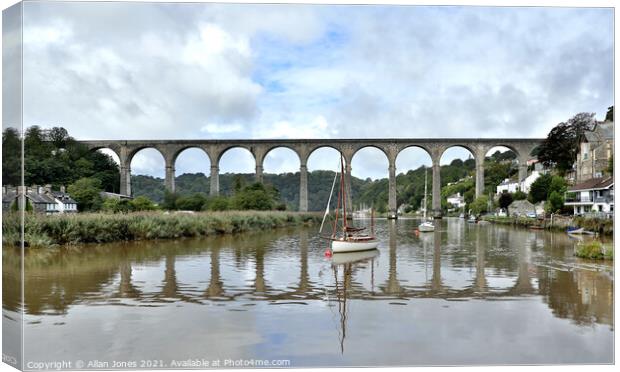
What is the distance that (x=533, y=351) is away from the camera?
236 inches

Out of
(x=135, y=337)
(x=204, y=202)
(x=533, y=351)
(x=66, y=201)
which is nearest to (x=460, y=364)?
(x=533, y=351)

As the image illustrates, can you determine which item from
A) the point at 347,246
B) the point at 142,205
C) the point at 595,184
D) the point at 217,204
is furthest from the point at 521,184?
the point at 347,246

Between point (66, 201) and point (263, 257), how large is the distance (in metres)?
15.2

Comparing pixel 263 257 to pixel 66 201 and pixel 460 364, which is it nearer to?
pixel 460 364

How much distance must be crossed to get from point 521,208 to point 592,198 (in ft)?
66.4

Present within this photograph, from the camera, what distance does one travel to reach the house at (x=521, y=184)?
57781 millimetres

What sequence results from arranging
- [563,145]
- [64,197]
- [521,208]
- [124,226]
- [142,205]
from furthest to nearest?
[521,208]
[563,145]
[142,205]
[64,197]
[124,226]

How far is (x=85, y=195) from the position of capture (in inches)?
1236

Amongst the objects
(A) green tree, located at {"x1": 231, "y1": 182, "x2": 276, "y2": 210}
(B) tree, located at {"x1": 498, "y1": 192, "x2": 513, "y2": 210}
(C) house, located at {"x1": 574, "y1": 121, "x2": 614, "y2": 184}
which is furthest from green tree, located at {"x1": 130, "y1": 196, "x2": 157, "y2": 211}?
(B) tree, located at {"x1": 498, "y1": 192, "x2": 513, "y2": 210}

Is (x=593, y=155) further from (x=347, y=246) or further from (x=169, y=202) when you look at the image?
(x=169, y=202)

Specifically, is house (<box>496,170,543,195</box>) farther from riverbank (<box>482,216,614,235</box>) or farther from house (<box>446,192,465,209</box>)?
house (<box>446,192,465,209</box>)

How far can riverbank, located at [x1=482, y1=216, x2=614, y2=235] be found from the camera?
2549 centimetres

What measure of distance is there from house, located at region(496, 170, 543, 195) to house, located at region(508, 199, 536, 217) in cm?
192

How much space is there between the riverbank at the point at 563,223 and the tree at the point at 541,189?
323 centimetres
